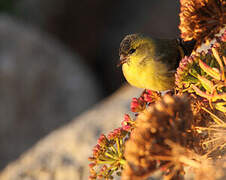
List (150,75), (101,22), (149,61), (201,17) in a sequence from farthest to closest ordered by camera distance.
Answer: (101,22)
(149,61)
(150,75)
(201,17)

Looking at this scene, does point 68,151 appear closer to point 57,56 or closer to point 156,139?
point 156,139

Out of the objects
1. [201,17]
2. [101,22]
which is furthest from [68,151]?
[101,22]

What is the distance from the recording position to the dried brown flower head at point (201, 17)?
2314 millimetres

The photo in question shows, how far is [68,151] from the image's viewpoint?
501cm

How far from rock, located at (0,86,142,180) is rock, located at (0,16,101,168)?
2.33m

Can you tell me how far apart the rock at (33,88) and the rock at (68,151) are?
233cm

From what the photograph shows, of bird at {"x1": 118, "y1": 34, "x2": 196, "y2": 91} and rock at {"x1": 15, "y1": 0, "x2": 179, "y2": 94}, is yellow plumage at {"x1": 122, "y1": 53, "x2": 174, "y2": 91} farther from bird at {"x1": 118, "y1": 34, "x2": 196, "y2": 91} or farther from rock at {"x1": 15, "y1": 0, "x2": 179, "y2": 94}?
rock at {"x1": 15, "y1": 0, "x2": 179, "y2": 94}

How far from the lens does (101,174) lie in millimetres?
1955

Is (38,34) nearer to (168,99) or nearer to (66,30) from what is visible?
(66,30)

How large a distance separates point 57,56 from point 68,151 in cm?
462

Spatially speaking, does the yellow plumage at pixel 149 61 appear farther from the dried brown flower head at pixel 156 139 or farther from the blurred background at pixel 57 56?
the blurred background at pixel 57 56

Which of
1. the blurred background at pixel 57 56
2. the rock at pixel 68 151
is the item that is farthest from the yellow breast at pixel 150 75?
the blurred background at pixel 57 56

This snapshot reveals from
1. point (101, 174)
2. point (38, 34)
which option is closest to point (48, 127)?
point (38, 34)

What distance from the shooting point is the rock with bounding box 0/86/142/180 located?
4.66 meters
